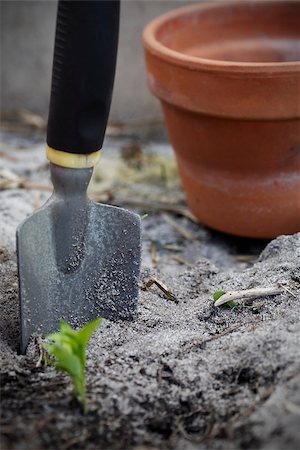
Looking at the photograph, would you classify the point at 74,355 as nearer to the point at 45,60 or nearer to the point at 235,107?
the point at 235,107

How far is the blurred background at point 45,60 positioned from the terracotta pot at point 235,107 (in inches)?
24.0

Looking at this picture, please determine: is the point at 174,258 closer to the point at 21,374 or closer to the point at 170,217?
the point at 170,217

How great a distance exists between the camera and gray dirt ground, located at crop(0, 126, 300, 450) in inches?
45.2

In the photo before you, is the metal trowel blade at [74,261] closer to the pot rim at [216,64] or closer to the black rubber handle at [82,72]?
the black rubber handle at [82,72]

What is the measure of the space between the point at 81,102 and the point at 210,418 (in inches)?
22.2

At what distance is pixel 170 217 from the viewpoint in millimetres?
2311

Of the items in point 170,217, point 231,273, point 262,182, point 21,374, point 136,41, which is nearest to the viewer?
point 21,374

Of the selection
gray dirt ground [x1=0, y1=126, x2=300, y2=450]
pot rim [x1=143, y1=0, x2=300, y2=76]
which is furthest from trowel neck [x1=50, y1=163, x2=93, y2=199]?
pot rim [x1=143, y1=0, x2=300, y2=76]

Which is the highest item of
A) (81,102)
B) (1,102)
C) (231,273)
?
(81,102)

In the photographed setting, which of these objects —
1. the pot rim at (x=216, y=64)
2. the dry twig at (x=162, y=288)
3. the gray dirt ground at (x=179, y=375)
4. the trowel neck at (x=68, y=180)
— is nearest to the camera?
the gray dirt ground at (x=179, y=375)

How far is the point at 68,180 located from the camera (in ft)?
4.58

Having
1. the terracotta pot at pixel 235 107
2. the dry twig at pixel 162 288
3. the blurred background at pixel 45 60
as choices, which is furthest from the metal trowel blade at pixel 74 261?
the blurred background at pixel 45 60

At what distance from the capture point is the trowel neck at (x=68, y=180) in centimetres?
139

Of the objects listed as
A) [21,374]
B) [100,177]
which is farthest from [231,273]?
[100,177]
